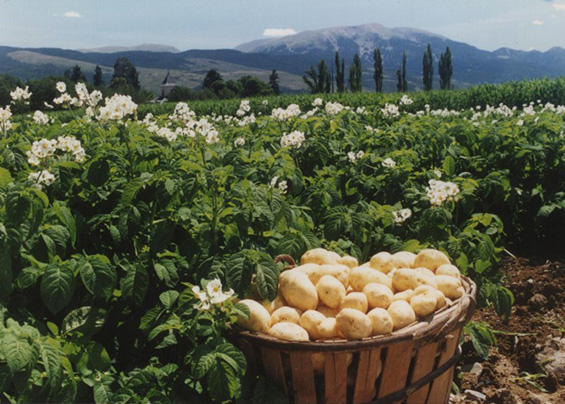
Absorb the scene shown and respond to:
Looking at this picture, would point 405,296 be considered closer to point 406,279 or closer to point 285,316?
point 406,279

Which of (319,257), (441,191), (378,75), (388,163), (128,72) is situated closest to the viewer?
(319,257)

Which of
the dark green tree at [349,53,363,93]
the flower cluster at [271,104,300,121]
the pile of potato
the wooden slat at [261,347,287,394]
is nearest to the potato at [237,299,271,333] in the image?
the pile of potato

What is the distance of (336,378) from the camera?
2424 millimetres

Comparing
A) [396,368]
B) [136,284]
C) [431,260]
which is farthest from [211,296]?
[431,260]

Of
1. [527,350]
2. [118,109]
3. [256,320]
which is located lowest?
[527,350]

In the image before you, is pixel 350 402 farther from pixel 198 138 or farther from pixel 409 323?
pixel 198 138

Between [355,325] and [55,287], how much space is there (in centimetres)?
133

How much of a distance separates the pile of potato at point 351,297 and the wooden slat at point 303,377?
10 centimetres

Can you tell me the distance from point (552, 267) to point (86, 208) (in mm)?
4148

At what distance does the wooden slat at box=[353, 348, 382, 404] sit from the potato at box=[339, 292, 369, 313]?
1.03ft

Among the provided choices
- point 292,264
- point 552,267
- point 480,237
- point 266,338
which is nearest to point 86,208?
point 292,264

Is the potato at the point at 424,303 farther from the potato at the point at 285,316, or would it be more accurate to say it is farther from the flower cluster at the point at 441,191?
the flower cluster at the point at 441,191

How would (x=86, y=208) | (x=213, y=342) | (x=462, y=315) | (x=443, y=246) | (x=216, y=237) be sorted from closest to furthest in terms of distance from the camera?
1. (x=213, y=342)
2. (x=462, y=315)
3. (x=216, y=237)
4. (x=86, y=208)
5. (x=443, y=246)

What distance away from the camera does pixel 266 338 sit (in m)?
2.46
